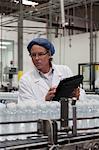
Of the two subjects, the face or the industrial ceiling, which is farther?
the industrial ceiling

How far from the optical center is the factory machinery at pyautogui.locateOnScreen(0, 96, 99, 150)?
0.97 meters

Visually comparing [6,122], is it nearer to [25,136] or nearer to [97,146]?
[25,136]

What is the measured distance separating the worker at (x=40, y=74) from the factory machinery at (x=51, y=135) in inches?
15.7

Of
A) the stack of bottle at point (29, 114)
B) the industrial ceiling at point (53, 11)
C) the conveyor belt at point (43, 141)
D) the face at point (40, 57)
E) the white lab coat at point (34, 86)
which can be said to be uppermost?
the industrial ceiling at point (53, 11)

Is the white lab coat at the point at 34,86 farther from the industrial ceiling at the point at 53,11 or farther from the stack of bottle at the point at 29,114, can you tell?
the industrial ceiling at the point at 53,11

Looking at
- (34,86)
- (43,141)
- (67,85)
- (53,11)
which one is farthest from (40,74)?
(53,11)

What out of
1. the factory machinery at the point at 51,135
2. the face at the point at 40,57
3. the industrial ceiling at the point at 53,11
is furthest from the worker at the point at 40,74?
the industrial ceiling at the point at 53,11

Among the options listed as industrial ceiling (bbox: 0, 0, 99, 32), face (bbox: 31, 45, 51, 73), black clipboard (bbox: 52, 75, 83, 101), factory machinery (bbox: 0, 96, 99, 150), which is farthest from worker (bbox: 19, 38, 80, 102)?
industrial ceiling (bbox: 0, 0, 99, 32)

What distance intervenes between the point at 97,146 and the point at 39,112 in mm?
258

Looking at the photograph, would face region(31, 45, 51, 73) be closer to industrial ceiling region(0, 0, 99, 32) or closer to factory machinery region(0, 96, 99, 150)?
factory machinery region(0, 96, 99, 150)

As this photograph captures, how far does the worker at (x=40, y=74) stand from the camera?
1.52 metres

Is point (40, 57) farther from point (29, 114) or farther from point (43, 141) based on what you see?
point (43, 141)

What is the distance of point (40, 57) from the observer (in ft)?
5.10

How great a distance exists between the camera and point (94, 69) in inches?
278
